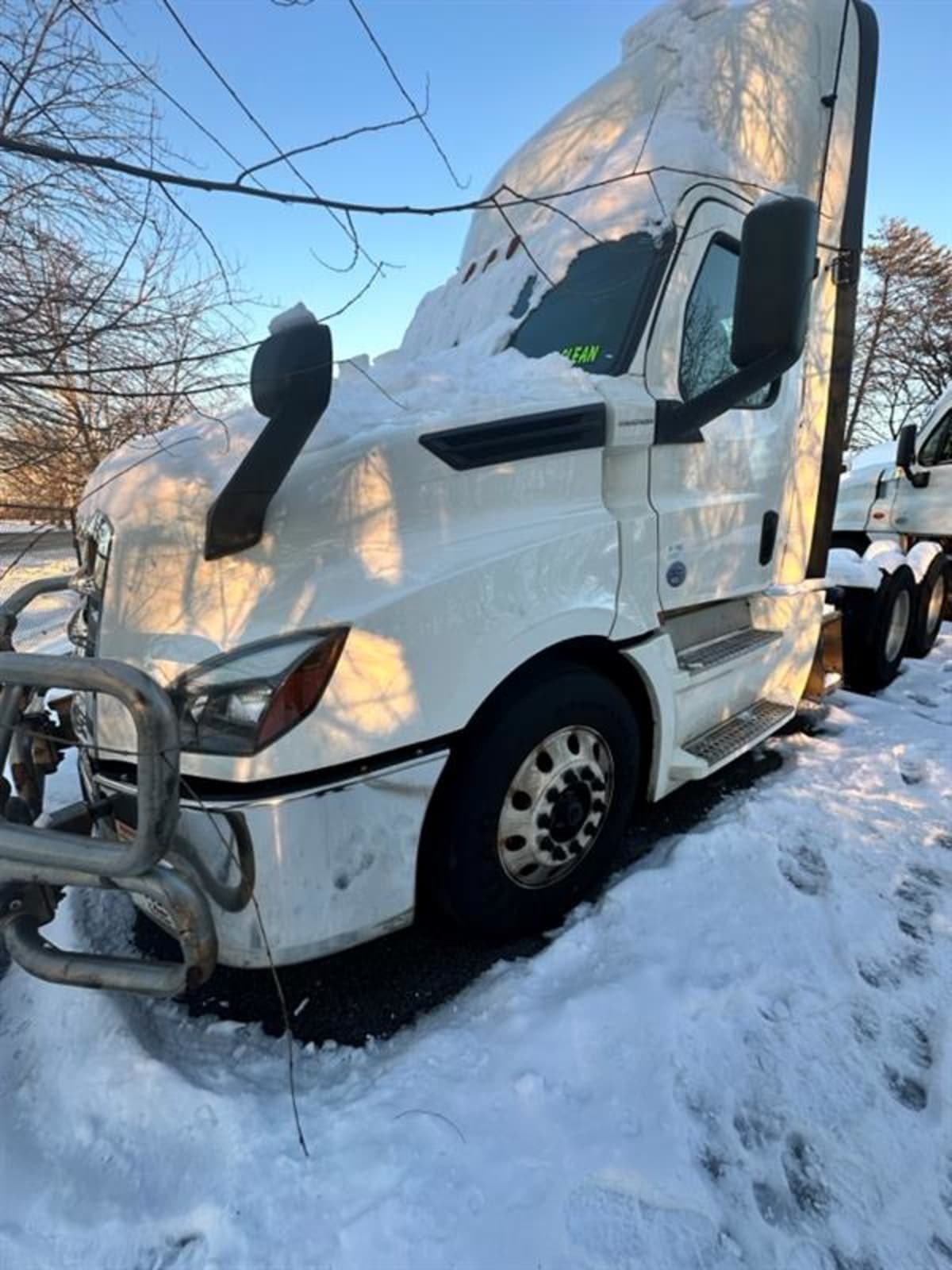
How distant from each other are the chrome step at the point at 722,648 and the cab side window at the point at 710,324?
1.13m

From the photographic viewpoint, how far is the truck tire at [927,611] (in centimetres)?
632

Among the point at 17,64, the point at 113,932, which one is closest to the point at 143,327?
the point at 17,64

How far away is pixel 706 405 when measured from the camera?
2.82 meters

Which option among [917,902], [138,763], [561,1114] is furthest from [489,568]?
[917,902]

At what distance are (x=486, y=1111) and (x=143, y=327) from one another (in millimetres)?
3870

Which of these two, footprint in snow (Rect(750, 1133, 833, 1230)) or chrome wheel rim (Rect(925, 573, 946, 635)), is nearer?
footprint in snow (Rect(750, 1133, 833, 1230))

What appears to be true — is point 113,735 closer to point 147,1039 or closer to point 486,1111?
point 147,1039

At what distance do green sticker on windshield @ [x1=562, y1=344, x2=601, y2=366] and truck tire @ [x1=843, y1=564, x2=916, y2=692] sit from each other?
3.62 metres

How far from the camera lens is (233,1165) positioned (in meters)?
1.78

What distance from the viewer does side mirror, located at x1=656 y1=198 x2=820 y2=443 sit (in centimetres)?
249

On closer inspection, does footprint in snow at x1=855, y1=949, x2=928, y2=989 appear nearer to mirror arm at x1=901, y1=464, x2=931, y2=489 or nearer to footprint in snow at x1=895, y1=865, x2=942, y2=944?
footprint in snow at x1=895, y1=865, x2=942, y2=944

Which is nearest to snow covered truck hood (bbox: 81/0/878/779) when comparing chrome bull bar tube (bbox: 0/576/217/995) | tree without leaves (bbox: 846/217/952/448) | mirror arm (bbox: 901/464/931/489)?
chrome bull bar tube (bbox: 0/576/217/995)

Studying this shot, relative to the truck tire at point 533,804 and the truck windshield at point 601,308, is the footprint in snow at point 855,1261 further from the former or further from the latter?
the truck windshield at point 601,308

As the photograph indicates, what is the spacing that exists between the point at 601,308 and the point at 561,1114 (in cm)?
279
